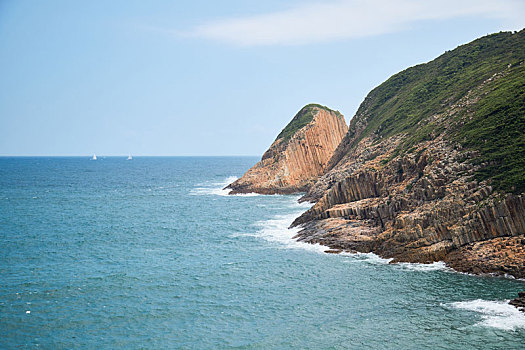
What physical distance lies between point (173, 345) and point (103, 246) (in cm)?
2585

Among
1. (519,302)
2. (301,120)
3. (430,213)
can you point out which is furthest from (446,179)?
(301,120)

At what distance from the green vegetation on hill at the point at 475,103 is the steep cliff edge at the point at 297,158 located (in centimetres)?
1653

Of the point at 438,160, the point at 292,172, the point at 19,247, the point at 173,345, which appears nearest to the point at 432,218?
the point at 438,160

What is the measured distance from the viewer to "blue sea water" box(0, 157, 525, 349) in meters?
26.1

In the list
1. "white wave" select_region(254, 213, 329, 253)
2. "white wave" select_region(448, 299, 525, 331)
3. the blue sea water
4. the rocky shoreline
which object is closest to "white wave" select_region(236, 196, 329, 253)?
"white wave" select_region(254, 213, 329, 253)

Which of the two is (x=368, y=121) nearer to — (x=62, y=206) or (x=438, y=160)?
(x=438, y=160)

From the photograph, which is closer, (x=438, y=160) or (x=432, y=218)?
(x=432, y=218)

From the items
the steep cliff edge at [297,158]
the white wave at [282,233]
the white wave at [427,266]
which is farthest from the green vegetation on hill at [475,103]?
the white wave at [282,233]

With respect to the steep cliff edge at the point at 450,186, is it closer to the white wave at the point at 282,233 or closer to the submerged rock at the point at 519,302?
the white wave at the point at 282,233

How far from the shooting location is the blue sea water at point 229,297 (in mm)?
26094

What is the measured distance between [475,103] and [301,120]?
65786 mm

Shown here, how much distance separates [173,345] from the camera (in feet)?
84.7

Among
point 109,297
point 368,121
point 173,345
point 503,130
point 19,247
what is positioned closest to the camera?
point 173,345

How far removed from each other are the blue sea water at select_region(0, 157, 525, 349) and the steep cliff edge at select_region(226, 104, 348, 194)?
44.5 m
